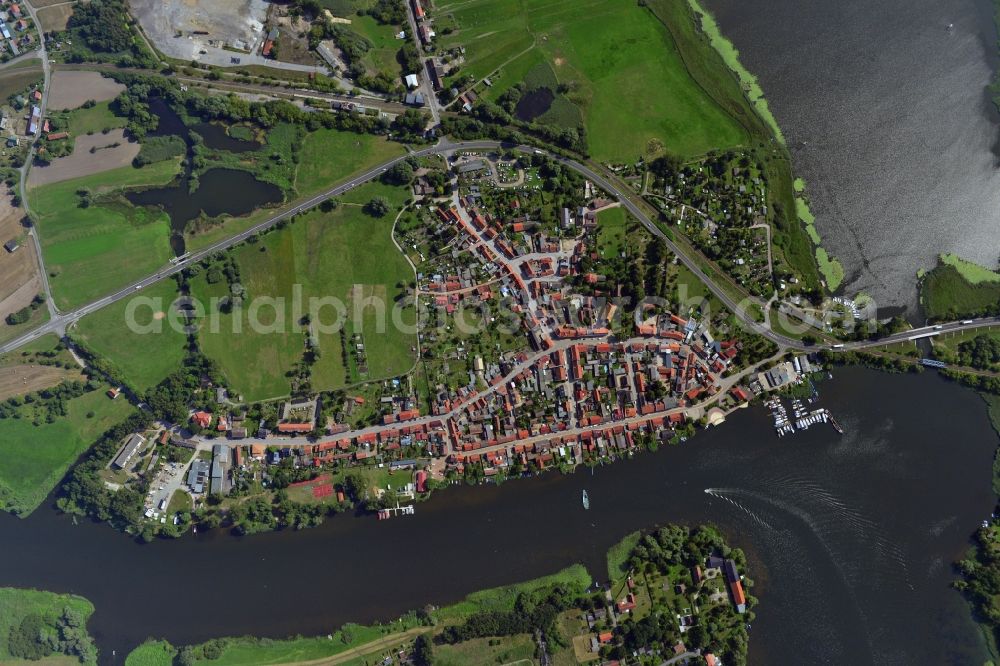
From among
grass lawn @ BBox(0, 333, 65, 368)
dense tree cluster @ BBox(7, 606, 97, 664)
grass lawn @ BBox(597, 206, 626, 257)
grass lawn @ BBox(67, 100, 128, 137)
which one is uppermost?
grass lawn @ BBox(67, 100, 128, 137)

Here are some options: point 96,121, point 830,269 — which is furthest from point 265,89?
point 830,269

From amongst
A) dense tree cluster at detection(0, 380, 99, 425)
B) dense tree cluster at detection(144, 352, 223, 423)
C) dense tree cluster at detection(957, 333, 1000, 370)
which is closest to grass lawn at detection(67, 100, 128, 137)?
dense tree cluster at detection(144, 352, 223, 423)

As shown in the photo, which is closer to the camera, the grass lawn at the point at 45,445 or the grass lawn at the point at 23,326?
the grass lawn at the point at 45,445

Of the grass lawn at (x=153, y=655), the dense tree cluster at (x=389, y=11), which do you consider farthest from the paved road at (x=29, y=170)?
A: the dense tree cluster at (x=389, y=11)

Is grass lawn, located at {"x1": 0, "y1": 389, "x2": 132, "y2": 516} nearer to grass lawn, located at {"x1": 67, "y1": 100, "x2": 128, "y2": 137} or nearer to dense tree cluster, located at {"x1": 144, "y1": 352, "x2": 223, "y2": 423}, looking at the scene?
dense tree cluster, located at {"x1": 144, "y1": 352, "x2": 223, "y2": 423}

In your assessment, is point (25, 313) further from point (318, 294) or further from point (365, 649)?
point (365, 649)

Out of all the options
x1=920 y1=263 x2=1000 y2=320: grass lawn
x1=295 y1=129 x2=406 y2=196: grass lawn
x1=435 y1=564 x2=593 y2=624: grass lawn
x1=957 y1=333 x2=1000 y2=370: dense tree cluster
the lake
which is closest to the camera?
x1=435 y1=564 x2=593 y2=624: grass lawn

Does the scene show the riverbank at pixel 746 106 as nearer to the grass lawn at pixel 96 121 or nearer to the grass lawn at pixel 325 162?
the grass lawn at pixel 325 162
